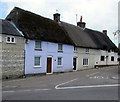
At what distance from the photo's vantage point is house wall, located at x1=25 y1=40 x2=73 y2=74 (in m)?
24.5

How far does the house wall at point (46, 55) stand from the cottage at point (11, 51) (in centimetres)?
104

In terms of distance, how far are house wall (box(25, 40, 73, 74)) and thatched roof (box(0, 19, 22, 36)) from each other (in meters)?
1.98

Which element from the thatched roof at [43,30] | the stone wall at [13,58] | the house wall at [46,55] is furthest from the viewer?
the thatched roof at [43,30]

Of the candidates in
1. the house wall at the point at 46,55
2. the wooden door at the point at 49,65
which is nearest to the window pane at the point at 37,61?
the house wall at the point at 46,55

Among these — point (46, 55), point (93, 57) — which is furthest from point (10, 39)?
point (93, 57)

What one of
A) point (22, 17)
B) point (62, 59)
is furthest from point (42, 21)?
point (62, 59)

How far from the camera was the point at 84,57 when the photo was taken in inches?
1455

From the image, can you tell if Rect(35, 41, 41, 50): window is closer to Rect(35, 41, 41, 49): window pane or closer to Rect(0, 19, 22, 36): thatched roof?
Rect(35, 41, 41, 49): window pane

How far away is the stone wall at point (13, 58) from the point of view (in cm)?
2166

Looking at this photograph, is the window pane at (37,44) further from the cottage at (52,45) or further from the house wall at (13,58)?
the house wall at (13,58)

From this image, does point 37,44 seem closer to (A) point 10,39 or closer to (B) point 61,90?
(A) point 10,39

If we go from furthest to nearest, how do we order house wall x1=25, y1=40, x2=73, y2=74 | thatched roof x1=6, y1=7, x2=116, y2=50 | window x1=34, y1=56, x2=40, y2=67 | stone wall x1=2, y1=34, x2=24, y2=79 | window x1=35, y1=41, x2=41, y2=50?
window x1=35, y1=41, x2=41, y2=50 → window x1=34, y1=56, x2=40, y2=67 → thatched roof x1=6, y1=7, x2=116, y2=50 → house wall x1=25, y1=40, x2=73, y2=74 → stone wall x1=2, y1=34, x2=24, y2=79

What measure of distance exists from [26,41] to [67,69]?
10.1 m

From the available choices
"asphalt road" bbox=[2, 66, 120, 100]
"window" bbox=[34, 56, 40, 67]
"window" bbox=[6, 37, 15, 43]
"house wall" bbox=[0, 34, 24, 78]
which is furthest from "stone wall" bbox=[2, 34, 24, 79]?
"asphalt road" bbox=[2, 66, 120, 100]
